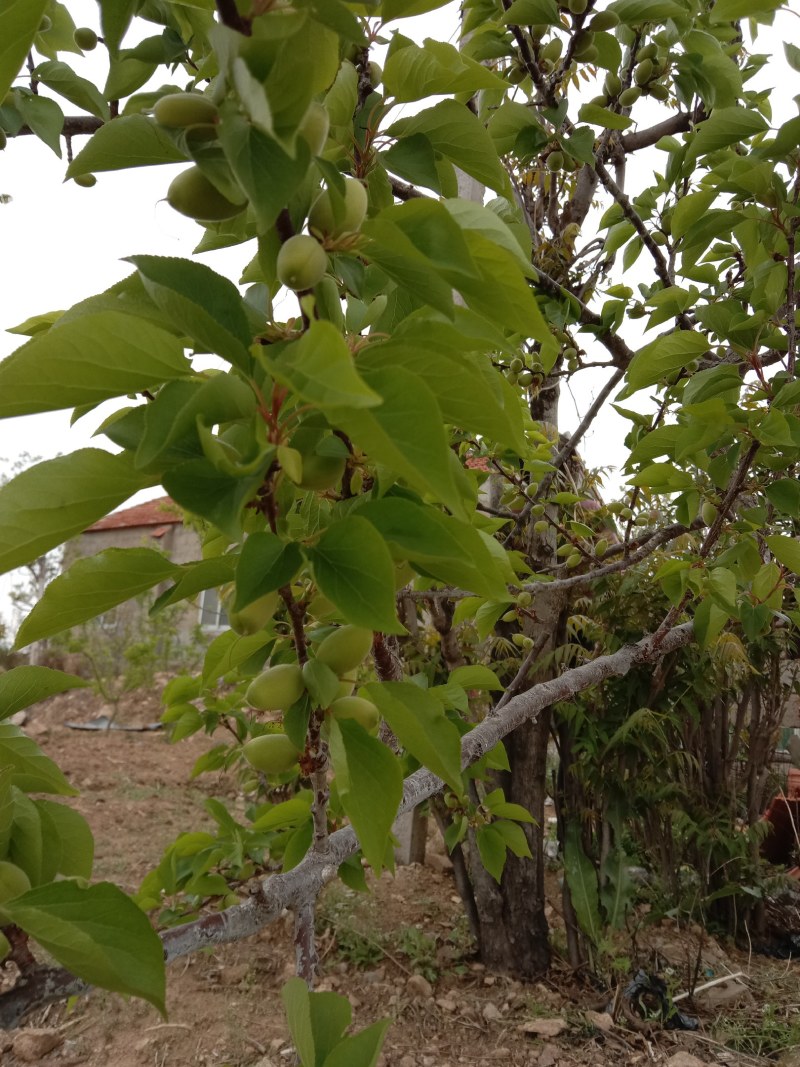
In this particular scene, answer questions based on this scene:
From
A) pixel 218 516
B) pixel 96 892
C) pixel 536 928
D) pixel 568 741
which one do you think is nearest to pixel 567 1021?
pixel 536 928

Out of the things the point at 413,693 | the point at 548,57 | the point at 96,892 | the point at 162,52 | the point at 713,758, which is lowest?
the point at 713,758

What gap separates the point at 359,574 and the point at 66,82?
105cm

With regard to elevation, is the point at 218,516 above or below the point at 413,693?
above

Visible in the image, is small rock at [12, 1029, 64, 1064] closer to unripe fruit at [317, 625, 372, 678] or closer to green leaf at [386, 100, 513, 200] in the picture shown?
unripe fruit at [317, 625, 372, 678]

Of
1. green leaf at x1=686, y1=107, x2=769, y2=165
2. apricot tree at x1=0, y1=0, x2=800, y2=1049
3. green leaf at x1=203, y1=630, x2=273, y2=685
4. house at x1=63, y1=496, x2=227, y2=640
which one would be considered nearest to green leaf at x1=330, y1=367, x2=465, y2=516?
apricot tree at x1=0, y1=0, x2=800, y2=1049

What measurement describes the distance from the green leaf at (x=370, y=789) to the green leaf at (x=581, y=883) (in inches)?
112

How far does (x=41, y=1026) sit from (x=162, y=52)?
121 inches

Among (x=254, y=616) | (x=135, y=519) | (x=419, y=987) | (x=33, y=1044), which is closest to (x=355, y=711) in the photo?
(x=254, y=616)

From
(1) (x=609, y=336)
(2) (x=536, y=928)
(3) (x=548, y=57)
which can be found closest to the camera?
(3) (x=548, y=57)

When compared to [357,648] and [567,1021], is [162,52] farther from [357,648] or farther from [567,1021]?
[567,1021]

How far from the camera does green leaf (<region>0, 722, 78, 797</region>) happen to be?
759 mm

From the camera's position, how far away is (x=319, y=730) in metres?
0.74

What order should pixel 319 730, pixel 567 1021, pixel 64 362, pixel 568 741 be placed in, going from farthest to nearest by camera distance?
pixel 568 741 → pixel 567 1021 → pixel 319 730 → pixel 64 362

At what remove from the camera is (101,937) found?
0.49m
